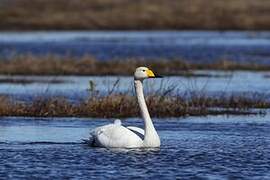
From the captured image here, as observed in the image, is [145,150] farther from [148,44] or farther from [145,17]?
[145,17]

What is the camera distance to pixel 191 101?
862 inches

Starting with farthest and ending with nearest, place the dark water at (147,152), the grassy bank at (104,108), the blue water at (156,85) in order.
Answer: the blue water at (156,85) < the grassy bank at (104,108) < the dark water at (147,152)

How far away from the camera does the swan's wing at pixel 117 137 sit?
1611cm

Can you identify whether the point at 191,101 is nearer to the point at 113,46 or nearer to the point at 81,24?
the point at 113,46

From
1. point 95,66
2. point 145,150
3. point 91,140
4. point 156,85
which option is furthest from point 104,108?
point 95,66

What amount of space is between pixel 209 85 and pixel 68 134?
941 centimetres

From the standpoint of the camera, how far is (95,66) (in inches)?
1235

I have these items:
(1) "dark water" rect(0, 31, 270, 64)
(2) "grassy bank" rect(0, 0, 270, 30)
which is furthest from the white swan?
(2) "grassy bank" rect(0, 0, 270, 30)

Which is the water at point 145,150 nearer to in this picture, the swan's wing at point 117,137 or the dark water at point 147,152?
the dark water at point 147,152

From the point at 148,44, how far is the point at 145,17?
13094 mm

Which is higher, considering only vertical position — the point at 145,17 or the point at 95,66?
the point at 145,17

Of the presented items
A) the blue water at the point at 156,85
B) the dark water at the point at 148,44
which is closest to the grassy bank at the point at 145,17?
the dark water at the point at 148,44

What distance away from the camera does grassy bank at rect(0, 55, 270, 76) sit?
101 ft

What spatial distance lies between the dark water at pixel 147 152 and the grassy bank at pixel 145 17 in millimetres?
36854
